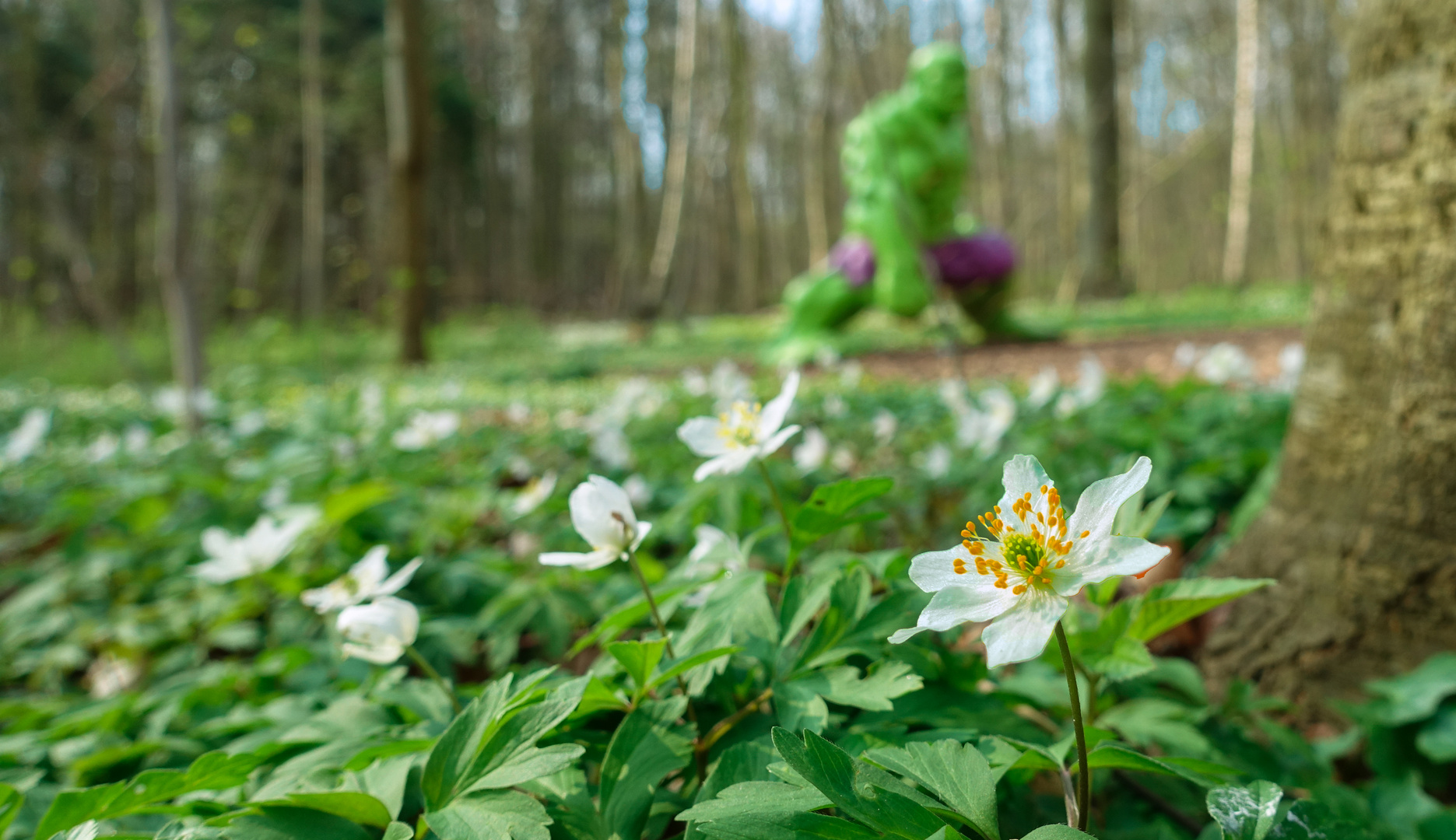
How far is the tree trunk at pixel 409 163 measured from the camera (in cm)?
877

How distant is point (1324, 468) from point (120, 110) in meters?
24.4

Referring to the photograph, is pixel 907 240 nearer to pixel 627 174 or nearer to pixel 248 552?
pixel 248 552

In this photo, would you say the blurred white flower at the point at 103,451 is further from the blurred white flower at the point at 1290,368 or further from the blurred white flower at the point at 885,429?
the blurred white flower at the point at 1290,368

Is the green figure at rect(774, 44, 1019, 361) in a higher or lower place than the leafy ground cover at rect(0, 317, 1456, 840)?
higher

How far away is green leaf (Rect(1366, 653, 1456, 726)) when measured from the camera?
4.09 ft

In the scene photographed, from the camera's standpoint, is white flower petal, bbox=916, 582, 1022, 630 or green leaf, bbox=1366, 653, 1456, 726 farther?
green leaf, bbox=1366, 653, 1456, 726

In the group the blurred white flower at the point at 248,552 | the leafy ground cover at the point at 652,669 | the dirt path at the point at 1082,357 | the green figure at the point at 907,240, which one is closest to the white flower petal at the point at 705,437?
the leafy ground cover at the point at 652,669

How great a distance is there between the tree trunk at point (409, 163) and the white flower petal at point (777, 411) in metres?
8.88

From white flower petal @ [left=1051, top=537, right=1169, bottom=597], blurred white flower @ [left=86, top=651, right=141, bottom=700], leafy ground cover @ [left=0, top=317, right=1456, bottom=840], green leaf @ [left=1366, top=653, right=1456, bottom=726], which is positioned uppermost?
white flower petal @ [left=1051, top=537, right=1169, bottom=597]

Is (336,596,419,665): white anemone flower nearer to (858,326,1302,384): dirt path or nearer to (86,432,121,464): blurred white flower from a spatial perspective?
(86,432,121,464): blurred white flower

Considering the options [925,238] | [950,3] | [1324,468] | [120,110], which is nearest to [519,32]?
[120,110]

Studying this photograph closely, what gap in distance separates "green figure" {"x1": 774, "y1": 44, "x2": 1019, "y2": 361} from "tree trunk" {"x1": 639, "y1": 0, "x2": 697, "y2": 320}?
3.07 metres

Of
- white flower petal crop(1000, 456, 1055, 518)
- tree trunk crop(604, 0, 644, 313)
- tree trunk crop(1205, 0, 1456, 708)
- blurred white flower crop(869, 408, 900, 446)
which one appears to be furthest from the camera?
tree trunk crop(604, 0, 644, 313)

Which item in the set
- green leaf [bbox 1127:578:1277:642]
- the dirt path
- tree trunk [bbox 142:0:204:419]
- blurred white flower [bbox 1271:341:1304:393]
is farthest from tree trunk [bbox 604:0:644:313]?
green leaf [bbox 1127:578:1277:642]
